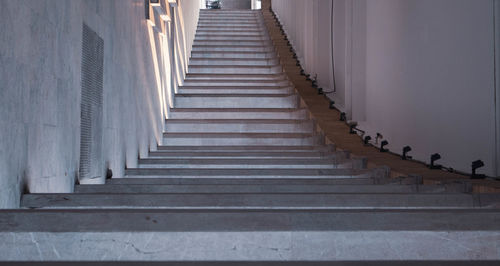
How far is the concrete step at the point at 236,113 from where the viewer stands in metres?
7.82

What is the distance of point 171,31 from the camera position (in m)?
7.82

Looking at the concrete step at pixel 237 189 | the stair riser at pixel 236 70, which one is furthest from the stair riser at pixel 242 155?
the stair riser at pixel 236 70

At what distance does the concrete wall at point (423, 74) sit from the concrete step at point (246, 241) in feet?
9.04

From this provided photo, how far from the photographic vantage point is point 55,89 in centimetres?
314

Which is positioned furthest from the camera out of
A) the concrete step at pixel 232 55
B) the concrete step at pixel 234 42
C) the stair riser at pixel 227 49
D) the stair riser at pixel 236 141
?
the concrete step at pixel 234 42

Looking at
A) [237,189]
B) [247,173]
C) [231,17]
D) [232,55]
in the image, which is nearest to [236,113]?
[232,55]

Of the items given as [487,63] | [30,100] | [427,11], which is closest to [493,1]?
[487,63]

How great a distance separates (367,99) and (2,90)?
6.05m

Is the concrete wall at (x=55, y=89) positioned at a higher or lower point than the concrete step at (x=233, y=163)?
higher

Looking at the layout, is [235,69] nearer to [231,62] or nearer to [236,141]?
[231,62]

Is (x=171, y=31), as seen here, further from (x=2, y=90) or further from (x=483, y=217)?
(x=483, y=217)

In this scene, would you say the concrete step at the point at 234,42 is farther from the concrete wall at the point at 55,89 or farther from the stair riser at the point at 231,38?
the concrete wall at the point at 55,89

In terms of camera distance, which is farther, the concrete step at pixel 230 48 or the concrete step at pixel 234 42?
the concrete step at pixel 234 42

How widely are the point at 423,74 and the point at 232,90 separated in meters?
3.56
